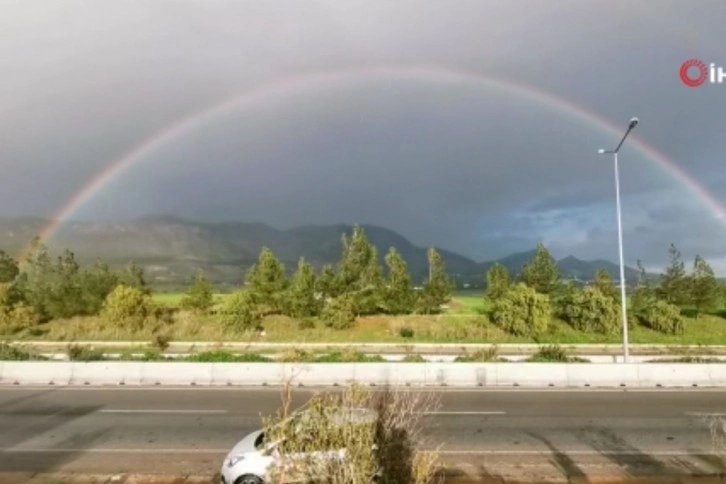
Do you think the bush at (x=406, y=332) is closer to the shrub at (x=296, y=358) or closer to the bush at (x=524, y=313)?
the bush at (x=524, y=313)

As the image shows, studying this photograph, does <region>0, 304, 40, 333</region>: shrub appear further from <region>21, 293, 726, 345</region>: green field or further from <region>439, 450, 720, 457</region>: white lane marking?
<region>439, 450, 720, 457</region>: white lane marking

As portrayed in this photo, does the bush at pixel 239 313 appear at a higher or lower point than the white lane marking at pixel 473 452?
higher

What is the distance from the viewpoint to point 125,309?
147 feet

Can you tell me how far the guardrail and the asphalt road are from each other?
48.3ft

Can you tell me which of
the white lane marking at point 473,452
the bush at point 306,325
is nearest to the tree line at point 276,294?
the bush at point 306,325

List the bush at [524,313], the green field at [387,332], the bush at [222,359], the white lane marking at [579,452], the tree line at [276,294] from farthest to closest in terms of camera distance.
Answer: the tree line at [276,294]
the bush at [524,313]
the green field at [387,332]
the bush at [222,359]
the white lane marking at [579,452]

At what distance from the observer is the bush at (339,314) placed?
147 feet

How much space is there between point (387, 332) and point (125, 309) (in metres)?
19.7

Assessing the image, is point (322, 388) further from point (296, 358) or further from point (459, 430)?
point (459, 430)

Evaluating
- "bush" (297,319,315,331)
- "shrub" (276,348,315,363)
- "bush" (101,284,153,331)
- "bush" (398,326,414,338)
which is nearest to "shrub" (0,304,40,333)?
"bush" (101,284,153,331)

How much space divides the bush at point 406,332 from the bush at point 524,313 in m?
6.62

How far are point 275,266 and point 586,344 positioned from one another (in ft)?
81.6

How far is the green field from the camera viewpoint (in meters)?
41.6

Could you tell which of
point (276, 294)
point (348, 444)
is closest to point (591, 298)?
point (276, 294)
